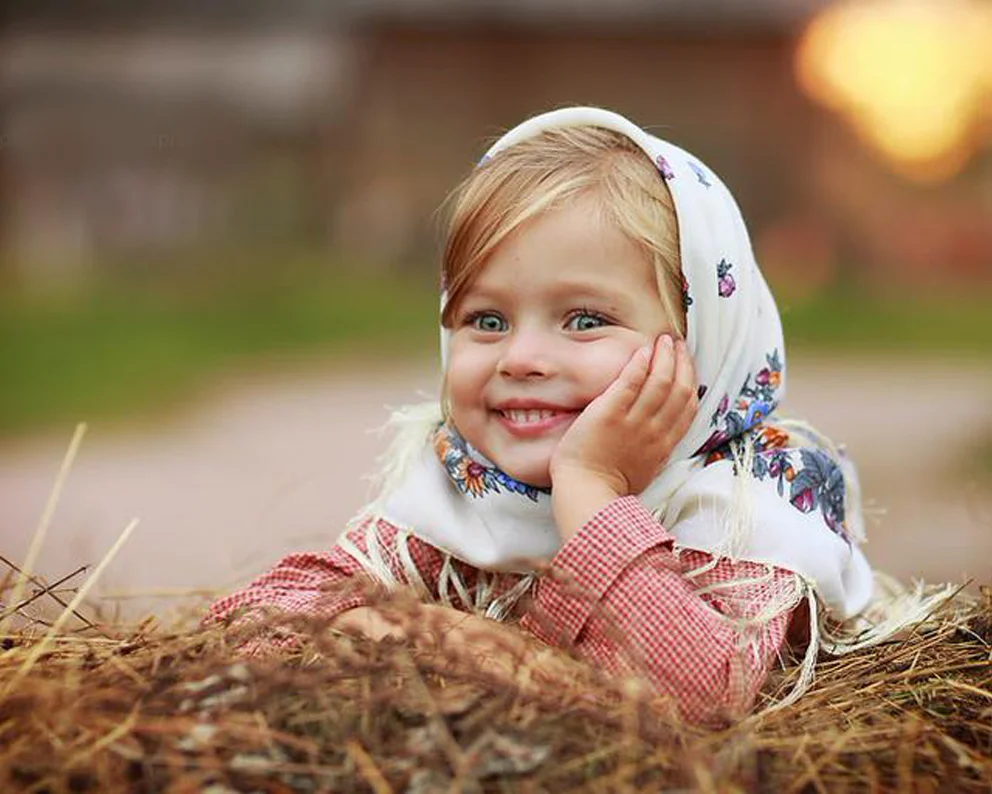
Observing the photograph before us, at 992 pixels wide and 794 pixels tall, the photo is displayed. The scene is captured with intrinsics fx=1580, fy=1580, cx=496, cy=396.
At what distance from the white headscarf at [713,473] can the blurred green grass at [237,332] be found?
688cm

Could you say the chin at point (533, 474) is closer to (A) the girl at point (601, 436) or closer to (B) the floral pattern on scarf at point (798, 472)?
(A) the girl at point (601, 436)

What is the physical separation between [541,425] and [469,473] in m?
0.21

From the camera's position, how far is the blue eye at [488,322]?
254 centimetres

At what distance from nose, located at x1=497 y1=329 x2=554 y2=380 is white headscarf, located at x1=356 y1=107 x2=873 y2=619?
0.22m

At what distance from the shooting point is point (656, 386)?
7.96 ft

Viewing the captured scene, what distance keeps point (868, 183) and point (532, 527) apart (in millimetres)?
12738

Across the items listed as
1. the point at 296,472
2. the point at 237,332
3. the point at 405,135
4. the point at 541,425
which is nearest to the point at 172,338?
the point at 237,332

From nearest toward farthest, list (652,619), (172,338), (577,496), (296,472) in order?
(652,619)
(577,496)
(296,472)
(172,338)

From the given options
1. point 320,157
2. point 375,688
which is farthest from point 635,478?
point 320,157

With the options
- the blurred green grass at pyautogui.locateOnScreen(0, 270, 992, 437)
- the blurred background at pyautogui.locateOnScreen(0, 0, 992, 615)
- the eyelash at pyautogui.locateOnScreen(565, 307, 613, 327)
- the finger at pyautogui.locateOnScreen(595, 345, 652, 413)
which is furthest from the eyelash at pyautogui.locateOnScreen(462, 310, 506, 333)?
the blurred background at pyautogui.locateOnScreen(0, 0, 992, 615)

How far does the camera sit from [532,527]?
2.57 metres

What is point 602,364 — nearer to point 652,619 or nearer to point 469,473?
point 469,473

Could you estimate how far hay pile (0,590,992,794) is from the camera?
1.71 metres

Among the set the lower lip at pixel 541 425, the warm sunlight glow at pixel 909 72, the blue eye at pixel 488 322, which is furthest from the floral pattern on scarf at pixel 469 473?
the warm sunlight glow at pixel 909 72
